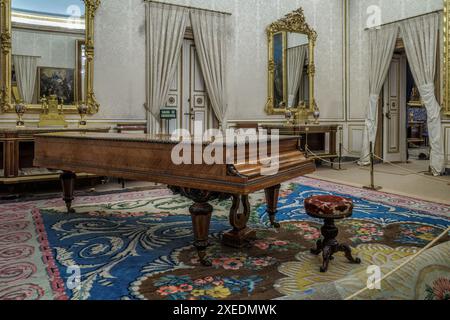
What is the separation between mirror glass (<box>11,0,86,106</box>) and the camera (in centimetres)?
548

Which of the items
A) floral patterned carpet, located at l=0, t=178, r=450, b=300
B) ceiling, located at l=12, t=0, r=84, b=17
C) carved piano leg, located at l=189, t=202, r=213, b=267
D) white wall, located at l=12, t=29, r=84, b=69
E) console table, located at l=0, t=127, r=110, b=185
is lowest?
floral patterned carpet, located at l=0, t=178, r=450, b=300

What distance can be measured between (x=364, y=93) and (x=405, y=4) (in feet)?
6.17

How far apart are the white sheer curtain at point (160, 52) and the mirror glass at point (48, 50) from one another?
106 cm

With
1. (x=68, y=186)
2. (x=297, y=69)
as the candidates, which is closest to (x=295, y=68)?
(x=297, y=69)

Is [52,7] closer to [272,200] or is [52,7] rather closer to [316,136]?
[272,200]

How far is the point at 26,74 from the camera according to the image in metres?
→ 5.53

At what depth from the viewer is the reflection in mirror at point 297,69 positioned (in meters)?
8.01

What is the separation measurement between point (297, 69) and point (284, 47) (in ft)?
1.81

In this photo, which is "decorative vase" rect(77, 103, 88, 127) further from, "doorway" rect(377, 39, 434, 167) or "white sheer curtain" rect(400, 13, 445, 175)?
"doorway" rect(377, 39, 434, 167)

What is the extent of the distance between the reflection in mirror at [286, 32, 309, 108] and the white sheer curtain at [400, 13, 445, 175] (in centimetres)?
204

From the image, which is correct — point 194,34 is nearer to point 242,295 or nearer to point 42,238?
point 42,238

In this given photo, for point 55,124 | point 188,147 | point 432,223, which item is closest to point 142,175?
point 188,147

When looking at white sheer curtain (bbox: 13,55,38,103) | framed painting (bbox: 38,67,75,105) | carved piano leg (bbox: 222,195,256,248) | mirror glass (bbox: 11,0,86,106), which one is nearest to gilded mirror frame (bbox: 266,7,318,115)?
mirror glass (bbox: 11,0,86,106)

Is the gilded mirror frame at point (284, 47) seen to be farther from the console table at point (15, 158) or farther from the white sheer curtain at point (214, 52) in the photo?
the console table at point (15, 158)
